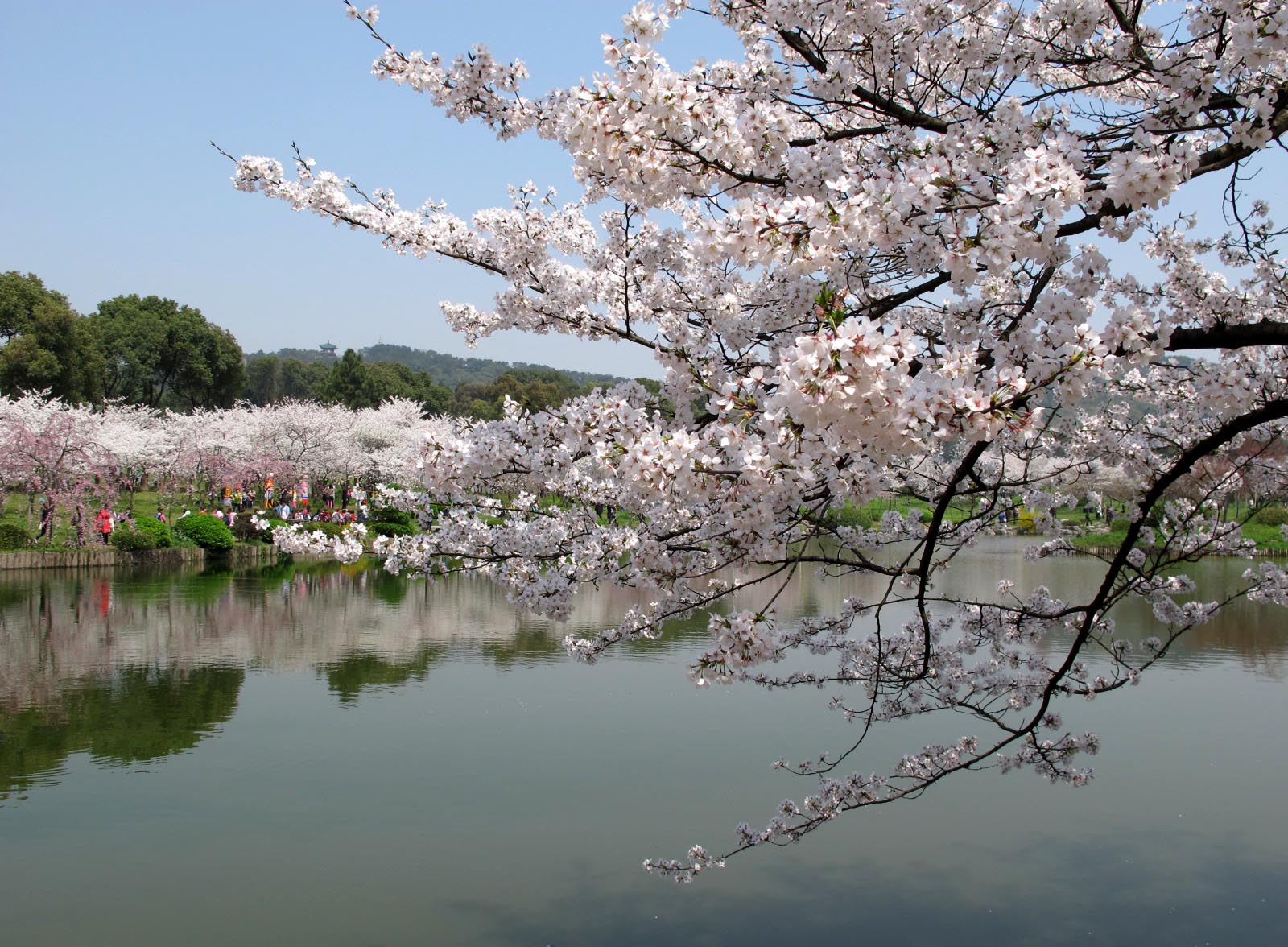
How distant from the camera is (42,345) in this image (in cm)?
3638

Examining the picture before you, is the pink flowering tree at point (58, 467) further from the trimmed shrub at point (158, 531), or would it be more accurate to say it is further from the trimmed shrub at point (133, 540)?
the trimmed shrub at point (158, 531)

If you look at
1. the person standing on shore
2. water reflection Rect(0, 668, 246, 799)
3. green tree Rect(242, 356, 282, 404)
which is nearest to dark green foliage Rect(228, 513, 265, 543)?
the person standing on shore

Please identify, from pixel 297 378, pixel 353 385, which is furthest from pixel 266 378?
pixel 353 385

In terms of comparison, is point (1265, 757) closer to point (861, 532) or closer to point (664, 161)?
point (861, 532)

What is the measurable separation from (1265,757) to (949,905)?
3.87 meters

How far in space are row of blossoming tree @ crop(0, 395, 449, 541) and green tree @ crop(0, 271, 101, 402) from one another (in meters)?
1.26

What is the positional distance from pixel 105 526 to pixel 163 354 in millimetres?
30188

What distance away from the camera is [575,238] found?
562 centimetres

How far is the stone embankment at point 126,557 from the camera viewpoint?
1802 centimetres

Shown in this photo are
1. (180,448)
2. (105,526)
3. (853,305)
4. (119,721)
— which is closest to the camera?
(853,305)

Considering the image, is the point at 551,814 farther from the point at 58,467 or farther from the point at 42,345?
the point at 42,345

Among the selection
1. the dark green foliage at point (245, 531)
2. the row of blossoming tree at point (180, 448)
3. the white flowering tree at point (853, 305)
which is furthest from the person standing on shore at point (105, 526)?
the white flowering tree at point (853, 305)

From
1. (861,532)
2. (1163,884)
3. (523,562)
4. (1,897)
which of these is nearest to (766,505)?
(523,562)

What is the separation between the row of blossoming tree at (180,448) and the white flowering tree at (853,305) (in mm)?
18198
